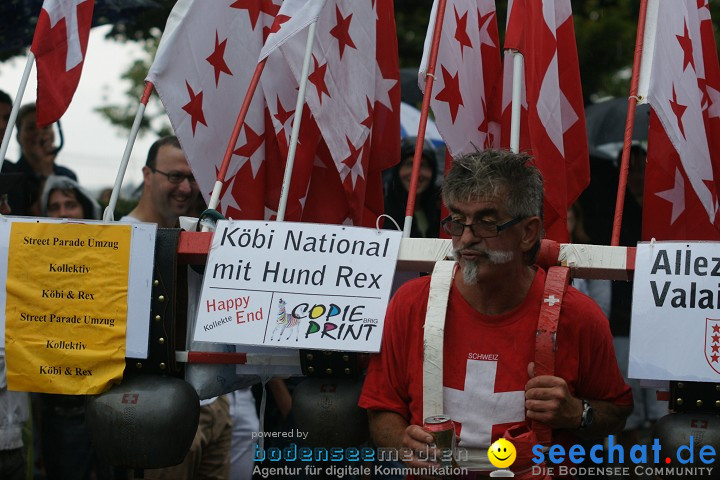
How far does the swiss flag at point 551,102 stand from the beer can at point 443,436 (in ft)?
4.14

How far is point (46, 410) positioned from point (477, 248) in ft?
10.6

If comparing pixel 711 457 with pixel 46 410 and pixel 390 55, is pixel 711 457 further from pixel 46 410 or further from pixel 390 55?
pixel 46 410

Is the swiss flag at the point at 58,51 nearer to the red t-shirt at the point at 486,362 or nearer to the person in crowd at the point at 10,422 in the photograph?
the person in crowd at the point at 10,422

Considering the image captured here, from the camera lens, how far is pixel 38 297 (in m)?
3.99

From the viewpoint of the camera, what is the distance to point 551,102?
14.9ft

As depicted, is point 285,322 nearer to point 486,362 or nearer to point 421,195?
point 486,362

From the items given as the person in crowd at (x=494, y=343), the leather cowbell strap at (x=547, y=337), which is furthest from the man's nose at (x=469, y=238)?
the leather cowbell strap at (x=547, y=337)

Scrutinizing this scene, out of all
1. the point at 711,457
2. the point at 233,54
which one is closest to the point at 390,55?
the point at 233,54

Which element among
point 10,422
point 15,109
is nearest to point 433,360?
point 15,109

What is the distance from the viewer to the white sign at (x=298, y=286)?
12.4ft

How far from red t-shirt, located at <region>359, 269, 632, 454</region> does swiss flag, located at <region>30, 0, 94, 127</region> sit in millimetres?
1772

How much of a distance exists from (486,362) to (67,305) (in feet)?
4.90

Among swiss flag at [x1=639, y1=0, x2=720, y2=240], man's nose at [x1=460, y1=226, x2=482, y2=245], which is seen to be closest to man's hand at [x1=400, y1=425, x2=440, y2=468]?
man's nose at [x1=460, y1=226, x2=482, y2=245]

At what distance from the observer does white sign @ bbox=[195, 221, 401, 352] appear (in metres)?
3.79
